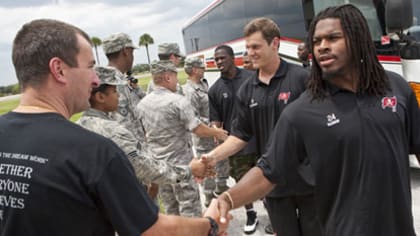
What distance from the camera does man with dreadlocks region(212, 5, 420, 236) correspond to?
176 cm

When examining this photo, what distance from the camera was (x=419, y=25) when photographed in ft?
15.9

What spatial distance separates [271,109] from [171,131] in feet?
4.65

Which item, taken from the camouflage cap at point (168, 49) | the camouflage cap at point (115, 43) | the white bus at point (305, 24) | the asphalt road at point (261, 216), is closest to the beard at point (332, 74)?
the camouflage cap at point (115, 43)

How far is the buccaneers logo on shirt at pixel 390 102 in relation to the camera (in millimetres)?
1812

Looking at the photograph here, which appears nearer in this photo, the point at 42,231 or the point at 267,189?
the point at 42,231

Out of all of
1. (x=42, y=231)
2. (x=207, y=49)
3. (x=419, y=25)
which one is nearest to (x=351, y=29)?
(x=42, y=231)

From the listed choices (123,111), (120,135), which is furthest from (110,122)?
(123,111)

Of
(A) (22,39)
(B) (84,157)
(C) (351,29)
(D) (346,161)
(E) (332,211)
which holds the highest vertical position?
(A) (22,39)

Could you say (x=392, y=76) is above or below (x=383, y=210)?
above

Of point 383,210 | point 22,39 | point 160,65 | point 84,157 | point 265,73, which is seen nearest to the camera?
point 84,157

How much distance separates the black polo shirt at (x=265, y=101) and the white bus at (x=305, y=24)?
1.97 m

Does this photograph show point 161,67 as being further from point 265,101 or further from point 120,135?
point 120,135

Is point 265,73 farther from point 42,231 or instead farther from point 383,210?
point 42,231

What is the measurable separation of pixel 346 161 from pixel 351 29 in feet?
2.26
